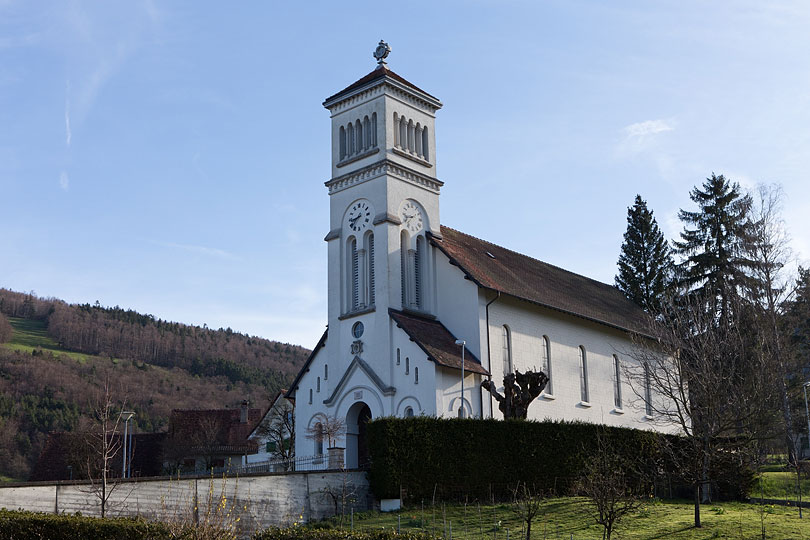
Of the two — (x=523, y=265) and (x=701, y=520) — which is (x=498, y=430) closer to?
(x=701, y=520)

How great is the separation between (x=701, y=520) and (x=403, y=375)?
49.4 ft

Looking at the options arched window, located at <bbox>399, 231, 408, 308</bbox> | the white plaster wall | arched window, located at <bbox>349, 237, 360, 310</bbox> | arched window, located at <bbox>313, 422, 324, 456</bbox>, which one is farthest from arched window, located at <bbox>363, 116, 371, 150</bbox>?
arched window, located at <bbox>313, 422, 324, 456</bbox>

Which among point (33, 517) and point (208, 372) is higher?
point (208, 372)

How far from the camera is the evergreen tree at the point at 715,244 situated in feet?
184

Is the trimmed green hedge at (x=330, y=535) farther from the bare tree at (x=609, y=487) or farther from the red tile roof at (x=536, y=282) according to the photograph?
the red tile roof at (x=536, y=282)

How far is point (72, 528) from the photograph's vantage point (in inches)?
686

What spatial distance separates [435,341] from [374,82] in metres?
13.5

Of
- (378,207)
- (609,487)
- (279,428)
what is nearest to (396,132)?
(378,207)

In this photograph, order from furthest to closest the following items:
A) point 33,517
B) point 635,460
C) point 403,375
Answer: point 403,375 < point 635,460 < point 33,517

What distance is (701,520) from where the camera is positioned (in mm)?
27188

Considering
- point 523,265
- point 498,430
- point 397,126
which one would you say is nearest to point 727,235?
point 523,265

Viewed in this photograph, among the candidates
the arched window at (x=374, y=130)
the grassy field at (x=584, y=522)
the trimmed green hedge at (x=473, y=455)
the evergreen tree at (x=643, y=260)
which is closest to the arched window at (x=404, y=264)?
the arched window at (x=374, y=130)

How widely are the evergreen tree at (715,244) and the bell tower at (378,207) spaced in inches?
871

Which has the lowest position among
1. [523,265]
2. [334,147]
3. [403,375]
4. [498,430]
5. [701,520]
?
[701,520]
